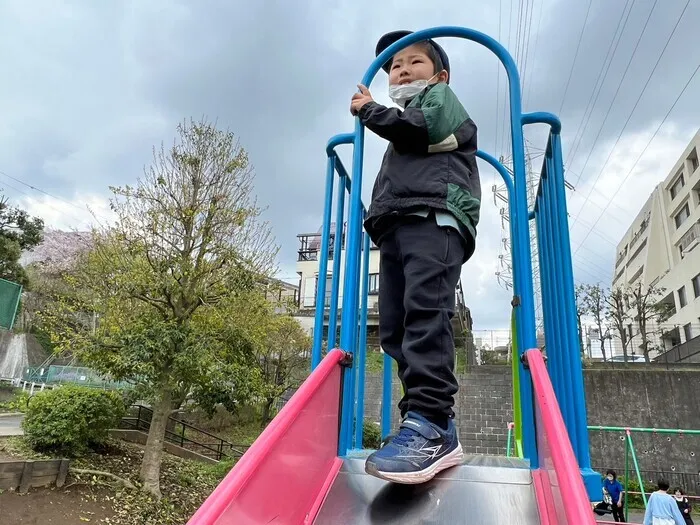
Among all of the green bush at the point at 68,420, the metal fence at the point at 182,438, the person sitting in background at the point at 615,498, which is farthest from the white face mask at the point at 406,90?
the metal fence at the point at 182,438

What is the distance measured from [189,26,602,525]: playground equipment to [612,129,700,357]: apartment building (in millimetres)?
22024

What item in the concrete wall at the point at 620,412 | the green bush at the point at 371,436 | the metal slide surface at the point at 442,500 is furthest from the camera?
the concrete wall at the point at 620,412

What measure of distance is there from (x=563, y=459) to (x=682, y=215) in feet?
111

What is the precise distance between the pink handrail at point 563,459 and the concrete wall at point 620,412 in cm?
1211

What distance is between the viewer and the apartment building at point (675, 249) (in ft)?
79.7

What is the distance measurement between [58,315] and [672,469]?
13903mm

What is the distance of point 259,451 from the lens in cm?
103

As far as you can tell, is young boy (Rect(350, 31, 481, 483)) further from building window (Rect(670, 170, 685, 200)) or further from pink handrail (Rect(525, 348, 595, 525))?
building window (Rect(670, 170, 685, 200))

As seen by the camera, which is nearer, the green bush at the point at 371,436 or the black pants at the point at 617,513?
the black pants at the point at 617,513

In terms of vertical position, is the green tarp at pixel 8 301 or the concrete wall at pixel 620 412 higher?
the green tarp at pixel 8 301

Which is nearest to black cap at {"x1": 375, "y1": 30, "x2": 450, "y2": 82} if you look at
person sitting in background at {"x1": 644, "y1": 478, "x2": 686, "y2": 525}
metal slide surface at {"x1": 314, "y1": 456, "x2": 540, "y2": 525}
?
metal slide surface at {"x1": 314, "y1": 456, "x2": 540, "y2": 525}

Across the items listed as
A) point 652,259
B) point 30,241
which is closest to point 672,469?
point 30,241

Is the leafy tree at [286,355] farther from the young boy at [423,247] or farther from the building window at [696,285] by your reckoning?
the building window at [696,285]

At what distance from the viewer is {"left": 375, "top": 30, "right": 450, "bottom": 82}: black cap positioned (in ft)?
6.19
